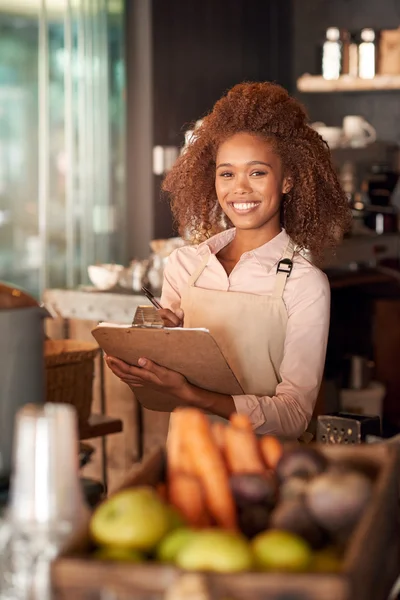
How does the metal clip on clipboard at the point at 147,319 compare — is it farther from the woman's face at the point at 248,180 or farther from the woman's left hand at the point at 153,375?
the woman's face at the point at 248,180

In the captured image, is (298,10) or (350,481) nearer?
(350,481)

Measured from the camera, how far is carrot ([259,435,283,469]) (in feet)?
4.12

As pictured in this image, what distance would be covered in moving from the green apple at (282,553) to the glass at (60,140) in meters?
4.60

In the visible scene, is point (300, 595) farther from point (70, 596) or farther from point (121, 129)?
point (121, 129)

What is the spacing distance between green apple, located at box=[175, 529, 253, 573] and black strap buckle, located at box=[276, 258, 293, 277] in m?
1.35

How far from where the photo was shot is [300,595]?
878 mm

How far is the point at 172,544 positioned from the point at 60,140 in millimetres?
5014

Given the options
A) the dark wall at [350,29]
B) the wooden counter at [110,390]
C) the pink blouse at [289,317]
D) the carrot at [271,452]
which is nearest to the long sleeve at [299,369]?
the pink blouse at [289,317]

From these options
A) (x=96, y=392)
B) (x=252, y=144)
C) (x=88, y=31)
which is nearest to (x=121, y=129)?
(x=88, y=31)

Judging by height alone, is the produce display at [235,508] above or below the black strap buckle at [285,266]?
below

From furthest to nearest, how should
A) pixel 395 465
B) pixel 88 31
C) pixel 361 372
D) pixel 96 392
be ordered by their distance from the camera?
pixel 88 31
pixel 361 372
pixel 96 392
pixel 395 465

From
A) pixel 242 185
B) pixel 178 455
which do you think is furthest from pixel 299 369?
pixel 178 455

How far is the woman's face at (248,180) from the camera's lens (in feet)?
7.39

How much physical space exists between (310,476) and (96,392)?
2766 millimetres
